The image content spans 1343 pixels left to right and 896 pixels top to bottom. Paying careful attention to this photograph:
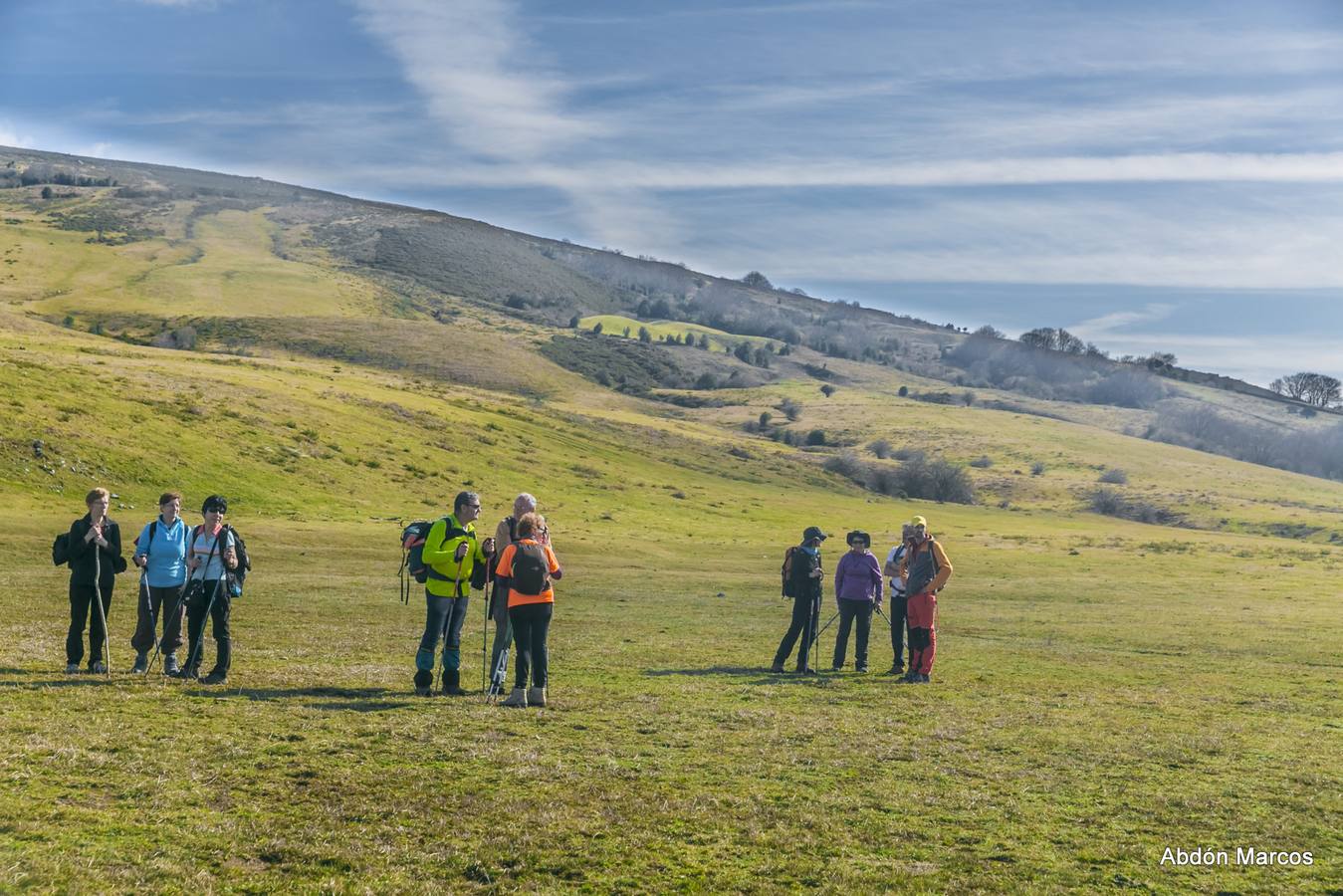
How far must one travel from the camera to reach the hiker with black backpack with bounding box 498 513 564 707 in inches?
561

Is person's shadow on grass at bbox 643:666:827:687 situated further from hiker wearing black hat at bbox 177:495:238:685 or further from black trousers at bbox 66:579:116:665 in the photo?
black trousers at bbox 66:579:116:665

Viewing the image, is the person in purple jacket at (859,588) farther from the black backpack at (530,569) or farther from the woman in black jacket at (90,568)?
the woman in black jacket at (90,568)

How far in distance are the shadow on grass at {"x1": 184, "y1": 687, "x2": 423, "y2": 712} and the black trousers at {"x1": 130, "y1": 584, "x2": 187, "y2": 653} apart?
1168 millimetres

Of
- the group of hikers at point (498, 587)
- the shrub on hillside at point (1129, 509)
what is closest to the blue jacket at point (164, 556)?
the group of hikers at point (498, 587)

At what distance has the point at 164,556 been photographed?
15.2 meters

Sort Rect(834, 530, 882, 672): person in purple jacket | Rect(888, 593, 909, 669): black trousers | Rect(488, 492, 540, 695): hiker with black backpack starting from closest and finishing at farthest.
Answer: Rect(488, 492, 540, 695): hiker with black backpack → Rect(888, 593, 909, 669): black trousers → Rect(834, 530, 882, 672): person in purple jacket

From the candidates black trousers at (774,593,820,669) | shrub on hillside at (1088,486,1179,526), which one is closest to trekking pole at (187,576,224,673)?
black trousers at (774,593,820,669)

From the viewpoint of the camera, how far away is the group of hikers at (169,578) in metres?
A: 15.1

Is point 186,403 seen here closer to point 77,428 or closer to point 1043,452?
point 77,428

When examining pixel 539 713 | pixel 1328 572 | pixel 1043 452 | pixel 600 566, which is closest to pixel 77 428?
pixel 600 566

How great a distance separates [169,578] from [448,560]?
4004 mm

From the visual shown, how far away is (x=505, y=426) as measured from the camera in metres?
94.7

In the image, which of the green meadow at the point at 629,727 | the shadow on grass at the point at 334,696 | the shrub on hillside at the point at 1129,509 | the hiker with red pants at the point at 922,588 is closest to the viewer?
the green meadow at the point at 629,727

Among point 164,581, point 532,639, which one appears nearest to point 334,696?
point 532,639
